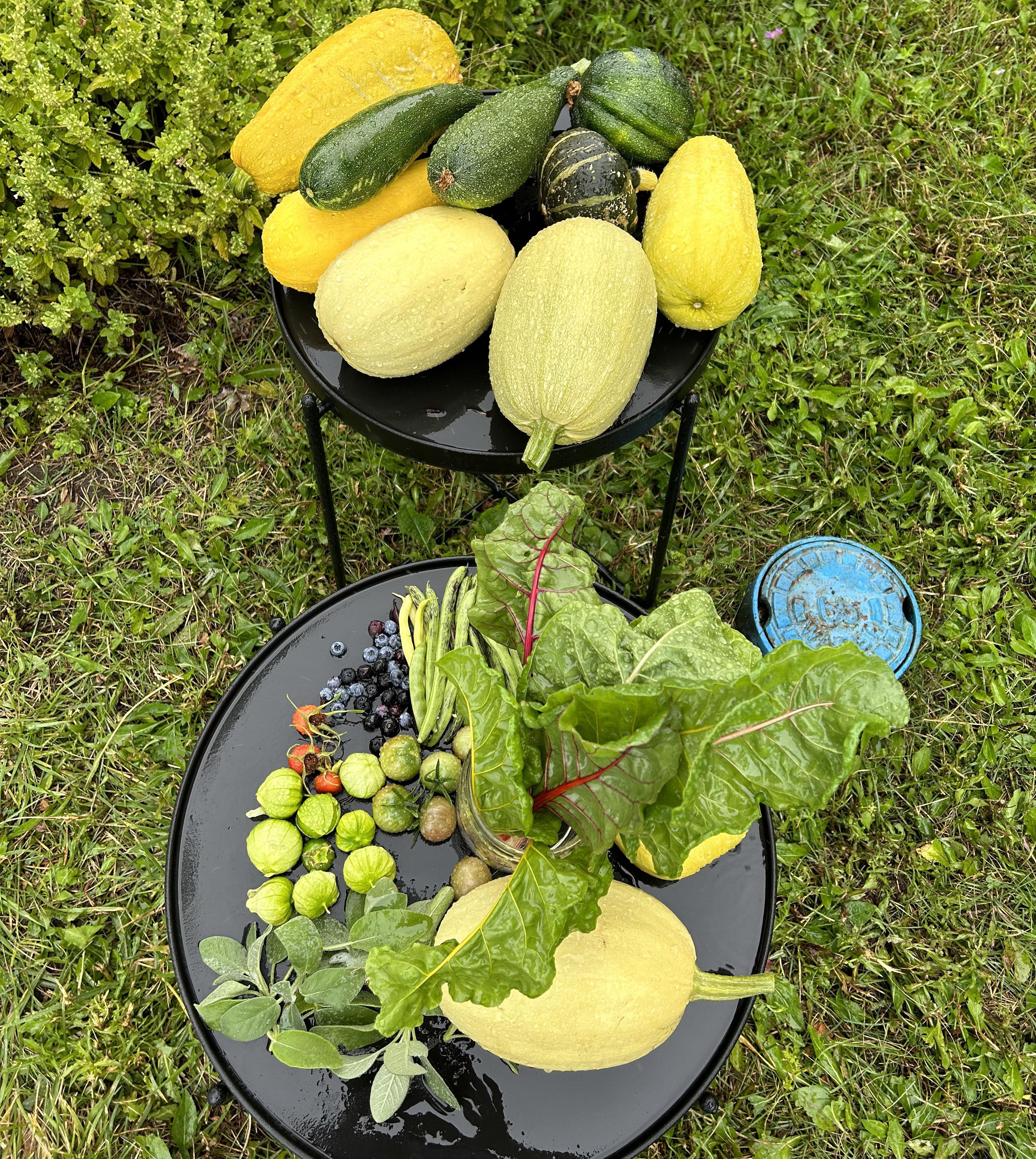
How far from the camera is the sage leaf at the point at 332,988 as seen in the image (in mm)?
1745

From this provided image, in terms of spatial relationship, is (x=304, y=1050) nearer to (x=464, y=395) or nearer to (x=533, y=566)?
(x=533, y=566)

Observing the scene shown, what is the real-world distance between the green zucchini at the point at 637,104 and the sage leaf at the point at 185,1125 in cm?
289

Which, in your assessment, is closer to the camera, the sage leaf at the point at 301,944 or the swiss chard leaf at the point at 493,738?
the swiss chard leaf at the point at 493,738

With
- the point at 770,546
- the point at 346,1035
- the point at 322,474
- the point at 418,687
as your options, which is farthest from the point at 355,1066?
the point at 770,546

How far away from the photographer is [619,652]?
154cm

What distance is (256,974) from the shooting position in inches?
74.4

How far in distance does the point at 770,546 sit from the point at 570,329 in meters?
1.91

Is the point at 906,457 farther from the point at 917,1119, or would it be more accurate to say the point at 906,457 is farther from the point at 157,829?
the point at 157,829

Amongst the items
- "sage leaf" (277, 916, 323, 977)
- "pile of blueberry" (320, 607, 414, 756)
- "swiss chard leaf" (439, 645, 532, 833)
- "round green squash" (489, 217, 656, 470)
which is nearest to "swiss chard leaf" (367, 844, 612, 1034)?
"swiss chard leaf" (439, 645, 532, 833)

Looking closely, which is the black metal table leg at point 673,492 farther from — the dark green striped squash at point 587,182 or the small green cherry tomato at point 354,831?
the small green cherry tomato at point 354,831

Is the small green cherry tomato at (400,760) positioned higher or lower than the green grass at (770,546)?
higher

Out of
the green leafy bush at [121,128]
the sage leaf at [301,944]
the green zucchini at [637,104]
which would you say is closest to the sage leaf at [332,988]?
the sage leaf at [301,944]

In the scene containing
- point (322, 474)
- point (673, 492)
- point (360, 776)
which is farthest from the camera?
point (673, 492)

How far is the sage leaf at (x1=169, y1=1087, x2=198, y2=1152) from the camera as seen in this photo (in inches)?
106
